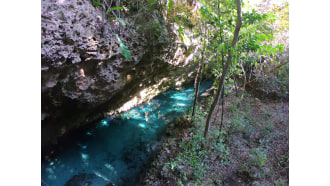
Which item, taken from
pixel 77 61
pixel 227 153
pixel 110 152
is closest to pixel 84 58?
pixel 77 61

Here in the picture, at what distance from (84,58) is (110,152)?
7.63 feet

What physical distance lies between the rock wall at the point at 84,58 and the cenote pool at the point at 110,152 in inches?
16.5

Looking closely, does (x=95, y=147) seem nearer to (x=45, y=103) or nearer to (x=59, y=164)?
(x=59, y=164)

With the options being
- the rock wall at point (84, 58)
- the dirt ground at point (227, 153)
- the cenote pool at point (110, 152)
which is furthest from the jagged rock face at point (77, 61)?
the dirt ground at point (227, 153)

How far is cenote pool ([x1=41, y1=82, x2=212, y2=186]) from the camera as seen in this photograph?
333 cm

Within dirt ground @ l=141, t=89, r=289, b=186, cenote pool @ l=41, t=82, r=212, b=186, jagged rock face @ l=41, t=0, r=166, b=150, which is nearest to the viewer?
jagged rock face @ l=41, t=0, r=166, b=150

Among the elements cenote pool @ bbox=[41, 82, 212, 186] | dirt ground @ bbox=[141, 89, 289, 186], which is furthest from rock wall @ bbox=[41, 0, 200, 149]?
dirt ground @ bbox=[141, 89, 289, 186]

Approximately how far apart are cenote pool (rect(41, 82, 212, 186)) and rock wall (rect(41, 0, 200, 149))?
42cm

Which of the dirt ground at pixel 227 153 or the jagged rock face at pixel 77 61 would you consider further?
the dirt ground at pixel 227 153

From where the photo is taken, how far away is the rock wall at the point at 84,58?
2391mm

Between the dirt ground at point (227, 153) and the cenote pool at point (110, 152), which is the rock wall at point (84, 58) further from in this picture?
the dirt ground at point (227, 153)

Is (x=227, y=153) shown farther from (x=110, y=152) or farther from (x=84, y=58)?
(x=84, y=58)

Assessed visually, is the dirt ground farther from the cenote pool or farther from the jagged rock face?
the jagged rock face

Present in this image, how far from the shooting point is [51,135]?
3.80 metres
